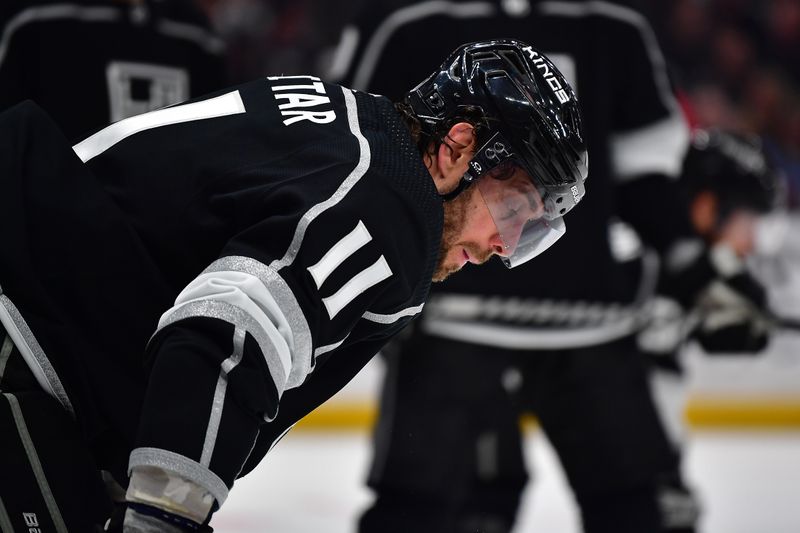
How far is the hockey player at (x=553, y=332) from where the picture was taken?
2.42 meters

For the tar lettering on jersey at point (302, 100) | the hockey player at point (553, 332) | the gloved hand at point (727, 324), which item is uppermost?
the tar lettering on jersey at point (302, 100)

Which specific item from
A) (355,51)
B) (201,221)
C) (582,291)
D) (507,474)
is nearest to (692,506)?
(507,474)

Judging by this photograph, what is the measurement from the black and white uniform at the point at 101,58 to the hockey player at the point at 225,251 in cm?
133

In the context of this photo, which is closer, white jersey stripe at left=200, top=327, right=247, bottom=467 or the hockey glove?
white jersey stripe at left=200, top=327, right=247, bottom=467

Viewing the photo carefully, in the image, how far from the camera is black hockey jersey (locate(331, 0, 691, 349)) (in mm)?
2439

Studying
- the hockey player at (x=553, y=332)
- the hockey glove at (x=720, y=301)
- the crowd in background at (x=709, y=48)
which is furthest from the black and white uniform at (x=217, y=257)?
the crowd in background at (x=709, y=48)

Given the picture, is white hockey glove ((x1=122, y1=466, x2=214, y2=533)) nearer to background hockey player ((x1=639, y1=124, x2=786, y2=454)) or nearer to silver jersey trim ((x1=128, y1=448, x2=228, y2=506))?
silver jersey trim ((x1=128, y1=448, x2=228, y2=506))

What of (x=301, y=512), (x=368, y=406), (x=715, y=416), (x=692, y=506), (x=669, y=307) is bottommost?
(x=715, y=416)

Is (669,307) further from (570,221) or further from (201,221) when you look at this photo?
(201,221)

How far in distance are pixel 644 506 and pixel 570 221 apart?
0.56m

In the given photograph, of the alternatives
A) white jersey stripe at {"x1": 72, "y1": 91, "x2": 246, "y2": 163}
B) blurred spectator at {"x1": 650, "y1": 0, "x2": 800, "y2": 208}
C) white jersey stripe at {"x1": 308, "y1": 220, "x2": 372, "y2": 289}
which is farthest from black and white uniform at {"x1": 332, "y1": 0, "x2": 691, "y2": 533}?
blurred spectator at {"x1": 650, "y1": 0, "x2": 800, "y2": 208}

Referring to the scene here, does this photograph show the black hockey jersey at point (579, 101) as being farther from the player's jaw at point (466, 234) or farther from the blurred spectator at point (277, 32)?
the blurred spectator at point (277, 32)

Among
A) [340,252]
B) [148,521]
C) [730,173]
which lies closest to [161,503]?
[148,521]

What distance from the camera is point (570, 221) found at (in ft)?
8.03
